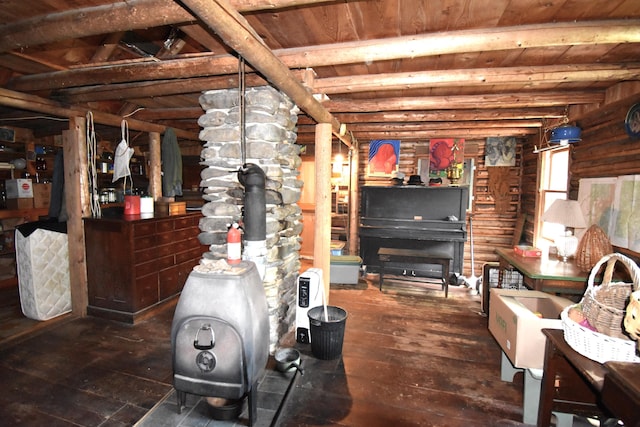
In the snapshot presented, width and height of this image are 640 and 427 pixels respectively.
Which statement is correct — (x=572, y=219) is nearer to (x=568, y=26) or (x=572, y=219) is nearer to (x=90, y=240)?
(x=568, y=26)

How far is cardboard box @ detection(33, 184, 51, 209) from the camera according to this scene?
5.50 metres

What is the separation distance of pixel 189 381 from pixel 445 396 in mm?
1982

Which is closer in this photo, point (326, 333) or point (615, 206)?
point (326, 333)

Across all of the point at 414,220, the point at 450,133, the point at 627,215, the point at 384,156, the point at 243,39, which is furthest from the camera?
the point at 384,156

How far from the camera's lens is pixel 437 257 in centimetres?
513

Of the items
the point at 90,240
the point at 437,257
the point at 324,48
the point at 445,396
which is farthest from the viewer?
the point at 437,257

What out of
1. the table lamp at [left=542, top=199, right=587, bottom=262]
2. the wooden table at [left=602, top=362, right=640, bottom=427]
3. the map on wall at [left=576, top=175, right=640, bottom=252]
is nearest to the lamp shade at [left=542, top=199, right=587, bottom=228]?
the table lamp at [left=542, top=199, right=587, bottom=262]

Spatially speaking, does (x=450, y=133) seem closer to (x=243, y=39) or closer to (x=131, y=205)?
(x=243, y=39)

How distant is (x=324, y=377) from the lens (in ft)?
9.14

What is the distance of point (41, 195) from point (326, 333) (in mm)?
5832

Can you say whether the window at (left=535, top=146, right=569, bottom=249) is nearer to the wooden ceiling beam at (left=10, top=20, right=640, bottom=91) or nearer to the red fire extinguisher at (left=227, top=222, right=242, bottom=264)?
the wooden ceiling beam at (left=10, top=20, right=640, bottom=91)

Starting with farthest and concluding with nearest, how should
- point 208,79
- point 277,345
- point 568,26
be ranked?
point 277,345 < point 208,79 < point 568,26

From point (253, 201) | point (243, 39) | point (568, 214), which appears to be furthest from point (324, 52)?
point (568, 214)

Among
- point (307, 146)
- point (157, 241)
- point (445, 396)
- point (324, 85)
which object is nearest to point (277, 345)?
point (445, 396)
